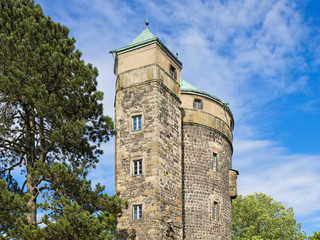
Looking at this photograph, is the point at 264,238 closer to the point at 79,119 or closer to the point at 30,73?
the point at 79,119

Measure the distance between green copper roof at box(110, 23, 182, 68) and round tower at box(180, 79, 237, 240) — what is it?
114 inches

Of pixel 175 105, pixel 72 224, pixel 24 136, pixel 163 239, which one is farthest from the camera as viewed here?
pixel 175 105

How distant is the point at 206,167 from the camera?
24672 mm

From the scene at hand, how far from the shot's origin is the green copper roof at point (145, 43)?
22.6 metres

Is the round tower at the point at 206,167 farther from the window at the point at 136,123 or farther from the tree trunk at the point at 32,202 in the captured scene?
the tree trunk at the point at 32,202

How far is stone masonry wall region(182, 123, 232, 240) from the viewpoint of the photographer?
23188 millimetres

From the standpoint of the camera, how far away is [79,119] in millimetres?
17656

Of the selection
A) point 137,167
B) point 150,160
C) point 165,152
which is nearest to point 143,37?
point 165,152

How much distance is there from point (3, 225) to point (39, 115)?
433 cm

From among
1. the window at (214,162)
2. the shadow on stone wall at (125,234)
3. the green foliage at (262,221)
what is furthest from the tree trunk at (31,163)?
the green foliage at (262,221)

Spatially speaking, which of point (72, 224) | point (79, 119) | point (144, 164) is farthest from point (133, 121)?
point (72, 224)

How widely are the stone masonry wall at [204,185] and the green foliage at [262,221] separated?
10585 millimetres

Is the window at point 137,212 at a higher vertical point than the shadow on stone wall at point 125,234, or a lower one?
higher

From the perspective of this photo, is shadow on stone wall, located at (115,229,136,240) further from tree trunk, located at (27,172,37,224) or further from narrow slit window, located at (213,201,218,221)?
narrow slit window, located at (213,201,218,221)
